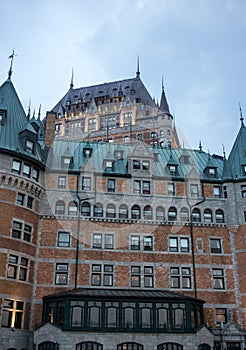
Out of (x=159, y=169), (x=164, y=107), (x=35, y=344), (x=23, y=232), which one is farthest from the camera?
(x=164, y=107)

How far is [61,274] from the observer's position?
36.7 m

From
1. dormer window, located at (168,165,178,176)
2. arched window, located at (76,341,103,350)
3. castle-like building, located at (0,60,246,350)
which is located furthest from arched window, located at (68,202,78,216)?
arched window, located at (76,341,103,350)

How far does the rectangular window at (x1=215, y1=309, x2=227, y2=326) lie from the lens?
121ft

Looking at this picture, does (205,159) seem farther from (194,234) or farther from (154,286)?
(154,286)

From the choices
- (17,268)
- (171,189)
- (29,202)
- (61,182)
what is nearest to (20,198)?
(29,202)

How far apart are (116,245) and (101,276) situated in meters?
3.07

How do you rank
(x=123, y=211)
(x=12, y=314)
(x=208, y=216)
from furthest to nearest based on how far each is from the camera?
(x=208, y=216) → (x=123, y=211) → (x=12, y=314)

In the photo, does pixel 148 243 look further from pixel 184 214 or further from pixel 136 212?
pixel 184 214

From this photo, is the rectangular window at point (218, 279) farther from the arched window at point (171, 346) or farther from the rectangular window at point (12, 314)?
the rectangular window at point (12, 314)

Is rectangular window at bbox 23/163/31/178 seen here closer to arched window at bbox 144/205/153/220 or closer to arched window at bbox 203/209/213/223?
arched window at bbox 144/205/153/220

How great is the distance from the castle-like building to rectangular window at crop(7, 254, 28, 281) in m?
0.08

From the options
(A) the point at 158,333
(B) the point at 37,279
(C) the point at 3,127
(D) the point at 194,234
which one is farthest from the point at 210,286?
(C) the point at 3,127

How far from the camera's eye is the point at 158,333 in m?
32.6

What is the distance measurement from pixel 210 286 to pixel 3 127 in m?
23.4
